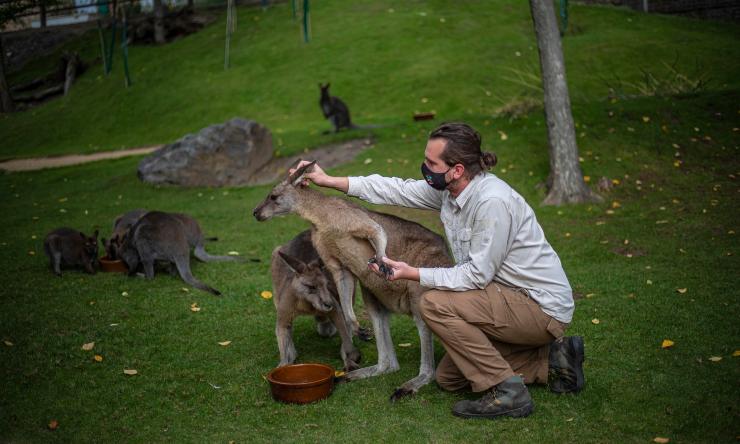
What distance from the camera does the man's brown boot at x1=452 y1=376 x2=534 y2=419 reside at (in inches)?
160

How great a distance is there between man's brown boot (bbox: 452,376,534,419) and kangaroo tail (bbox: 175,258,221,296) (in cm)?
372

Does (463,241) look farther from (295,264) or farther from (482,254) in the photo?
(295,264)

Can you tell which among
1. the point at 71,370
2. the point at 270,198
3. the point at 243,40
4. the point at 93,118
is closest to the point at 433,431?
the point at 270,198

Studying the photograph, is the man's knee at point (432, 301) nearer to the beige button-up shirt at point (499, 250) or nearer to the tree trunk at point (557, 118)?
the beige button-up shirt at point (499, 250)

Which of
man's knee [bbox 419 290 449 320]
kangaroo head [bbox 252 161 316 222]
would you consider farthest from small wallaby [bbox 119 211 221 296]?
man's knee [bbox 419 290 449 320]

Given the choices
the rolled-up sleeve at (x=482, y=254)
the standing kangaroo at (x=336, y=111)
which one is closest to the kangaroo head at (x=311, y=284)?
the rolled-up sleeve at (x=482, y=254)

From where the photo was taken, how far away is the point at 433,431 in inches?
158

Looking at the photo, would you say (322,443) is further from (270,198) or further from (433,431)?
(270,198)

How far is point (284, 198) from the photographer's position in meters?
5.05

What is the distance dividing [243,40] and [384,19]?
490cm

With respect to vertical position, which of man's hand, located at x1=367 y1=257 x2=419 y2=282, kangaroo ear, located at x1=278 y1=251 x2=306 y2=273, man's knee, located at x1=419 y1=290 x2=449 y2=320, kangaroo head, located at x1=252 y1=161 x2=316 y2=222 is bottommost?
kangaroo ear, located at x1=278 y1=251 x2=306 y2=273

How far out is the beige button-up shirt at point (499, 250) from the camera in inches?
157

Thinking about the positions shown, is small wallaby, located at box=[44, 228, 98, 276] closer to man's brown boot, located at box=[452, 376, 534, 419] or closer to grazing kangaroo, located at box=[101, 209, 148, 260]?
grazing kangaroo, located at box=[101, 209, 148, 260]

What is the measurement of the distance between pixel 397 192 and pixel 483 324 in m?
1.19
